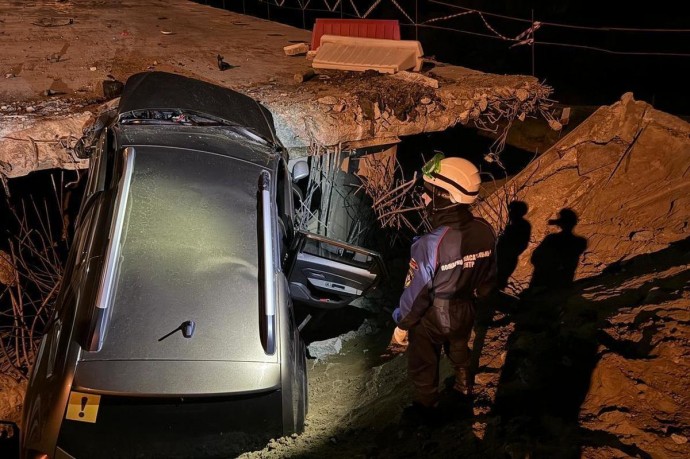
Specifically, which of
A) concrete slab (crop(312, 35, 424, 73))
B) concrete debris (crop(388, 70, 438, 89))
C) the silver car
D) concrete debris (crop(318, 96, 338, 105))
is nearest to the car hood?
the silver car

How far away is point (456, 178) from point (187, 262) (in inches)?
67.6

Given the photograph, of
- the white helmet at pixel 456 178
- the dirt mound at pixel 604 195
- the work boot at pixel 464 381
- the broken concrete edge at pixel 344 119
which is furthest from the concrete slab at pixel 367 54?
the work boot at pixel 464 381

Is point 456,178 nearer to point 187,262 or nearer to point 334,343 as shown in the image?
point 187,262

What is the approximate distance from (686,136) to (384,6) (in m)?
15.6

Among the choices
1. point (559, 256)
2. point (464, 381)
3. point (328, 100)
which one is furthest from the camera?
point (328, 100)

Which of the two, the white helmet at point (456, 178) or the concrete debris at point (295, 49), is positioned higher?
the concrete debris at point (295, 49)

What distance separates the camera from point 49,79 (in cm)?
707

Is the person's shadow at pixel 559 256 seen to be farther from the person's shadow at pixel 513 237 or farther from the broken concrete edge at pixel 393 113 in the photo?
the broken concrete edge at pixel 393 113

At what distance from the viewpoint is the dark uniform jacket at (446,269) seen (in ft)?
11.8

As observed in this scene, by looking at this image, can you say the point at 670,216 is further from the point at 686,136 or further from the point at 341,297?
the point at 341,297

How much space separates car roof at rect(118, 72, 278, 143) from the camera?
16.0ft

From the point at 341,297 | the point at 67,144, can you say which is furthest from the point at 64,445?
the point at 67,144

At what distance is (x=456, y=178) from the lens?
3484 mm

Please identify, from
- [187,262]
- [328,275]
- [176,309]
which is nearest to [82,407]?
[176,309]
